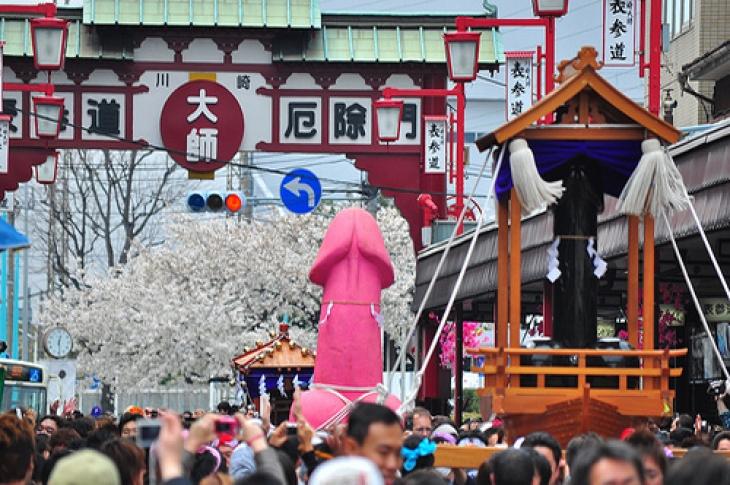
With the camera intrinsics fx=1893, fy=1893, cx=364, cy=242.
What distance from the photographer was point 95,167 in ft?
206

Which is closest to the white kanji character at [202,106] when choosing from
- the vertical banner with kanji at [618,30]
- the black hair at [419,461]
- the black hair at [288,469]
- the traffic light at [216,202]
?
the traffic light at [216,202]

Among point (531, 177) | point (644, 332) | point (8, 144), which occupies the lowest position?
point (644, 332)

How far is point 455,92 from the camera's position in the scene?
33.5 metres

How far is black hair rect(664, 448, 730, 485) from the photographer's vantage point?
7.49 metres

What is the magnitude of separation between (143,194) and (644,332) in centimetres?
4814

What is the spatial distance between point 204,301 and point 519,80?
25.4 m

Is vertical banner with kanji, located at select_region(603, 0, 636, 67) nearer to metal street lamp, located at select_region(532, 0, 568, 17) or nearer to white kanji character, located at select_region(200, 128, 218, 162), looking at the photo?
metal street lamp, located at select_region(532, 0, 568, 17)

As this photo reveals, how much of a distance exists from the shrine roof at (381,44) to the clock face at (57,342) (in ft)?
34.2

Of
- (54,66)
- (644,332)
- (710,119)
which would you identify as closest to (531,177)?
(644,332)

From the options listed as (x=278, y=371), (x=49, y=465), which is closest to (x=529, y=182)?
(x=49, y=465)

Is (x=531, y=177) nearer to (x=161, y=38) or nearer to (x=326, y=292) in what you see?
(x=326, y=292)

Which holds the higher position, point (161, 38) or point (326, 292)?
point (161, 38)

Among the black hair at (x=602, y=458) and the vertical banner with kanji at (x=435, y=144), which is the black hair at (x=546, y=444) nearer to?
the black hair at (x=602, y=458)

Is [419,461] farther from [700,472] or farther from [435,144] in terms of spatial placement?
[435,144]
